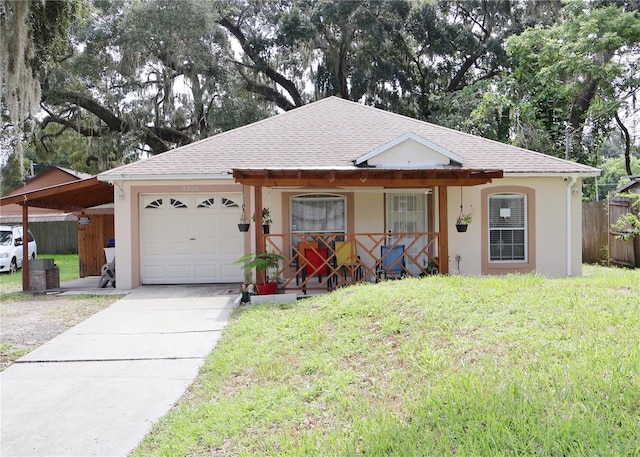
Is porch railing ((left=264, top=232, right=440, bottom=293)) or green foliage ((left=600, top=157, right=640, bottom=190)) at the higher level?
green foliage ((left=600, top=157, right=640, bottom=190))

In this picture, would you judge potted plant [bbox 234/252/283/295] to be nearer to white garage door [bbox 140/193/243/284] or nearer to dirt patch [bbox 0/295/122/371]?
white garage door [bbox 140/193/243/284]

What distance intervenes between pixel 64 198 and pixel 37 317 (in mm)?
4854


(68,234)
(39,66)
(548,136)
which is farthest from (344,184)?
(68,234)

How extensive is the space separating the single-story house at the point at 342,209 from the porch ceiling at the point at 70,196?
0.91 meters

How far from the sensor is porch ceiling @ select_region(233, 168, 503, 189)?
8859 millimetres

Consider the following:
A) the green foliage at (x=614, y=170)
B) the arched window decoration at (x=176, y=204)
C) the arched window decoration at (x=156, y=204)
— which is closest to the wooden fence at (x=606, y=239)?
the arched window decoration at (x=176, y=204)

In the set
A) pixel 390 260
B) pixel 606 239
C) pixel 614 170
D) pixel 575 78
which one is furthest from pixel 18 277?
pixel 614 170

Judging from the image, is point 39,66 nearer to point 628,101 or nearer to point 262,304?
point 262,304

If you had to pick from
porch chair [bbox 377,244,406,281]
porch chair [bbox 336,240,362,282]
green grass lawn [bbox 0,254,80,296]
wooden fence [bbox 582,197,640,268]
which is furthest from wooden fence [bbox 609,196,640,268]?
green grass lawn [bbox 0,254,80,296]

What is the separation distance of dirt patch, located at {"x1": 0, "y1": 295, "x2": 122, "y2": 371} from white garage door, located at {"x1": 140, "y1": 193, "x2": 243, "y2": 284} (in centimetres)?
163

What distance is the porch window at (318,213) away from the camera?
1114 cm

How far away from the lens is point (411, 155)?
412 inches

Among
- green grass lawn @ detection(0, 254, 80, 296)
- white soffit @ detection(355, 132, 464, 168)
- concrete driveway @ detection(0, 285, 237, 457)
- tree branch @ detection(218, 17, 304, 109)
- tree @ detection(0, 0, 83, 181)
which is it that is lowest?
concrete driveway @ detection(0, 285, 237, 457)

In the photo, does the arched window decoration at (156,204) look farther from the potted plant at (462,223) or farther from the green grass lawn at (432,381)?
the potted plant at (462,223)
